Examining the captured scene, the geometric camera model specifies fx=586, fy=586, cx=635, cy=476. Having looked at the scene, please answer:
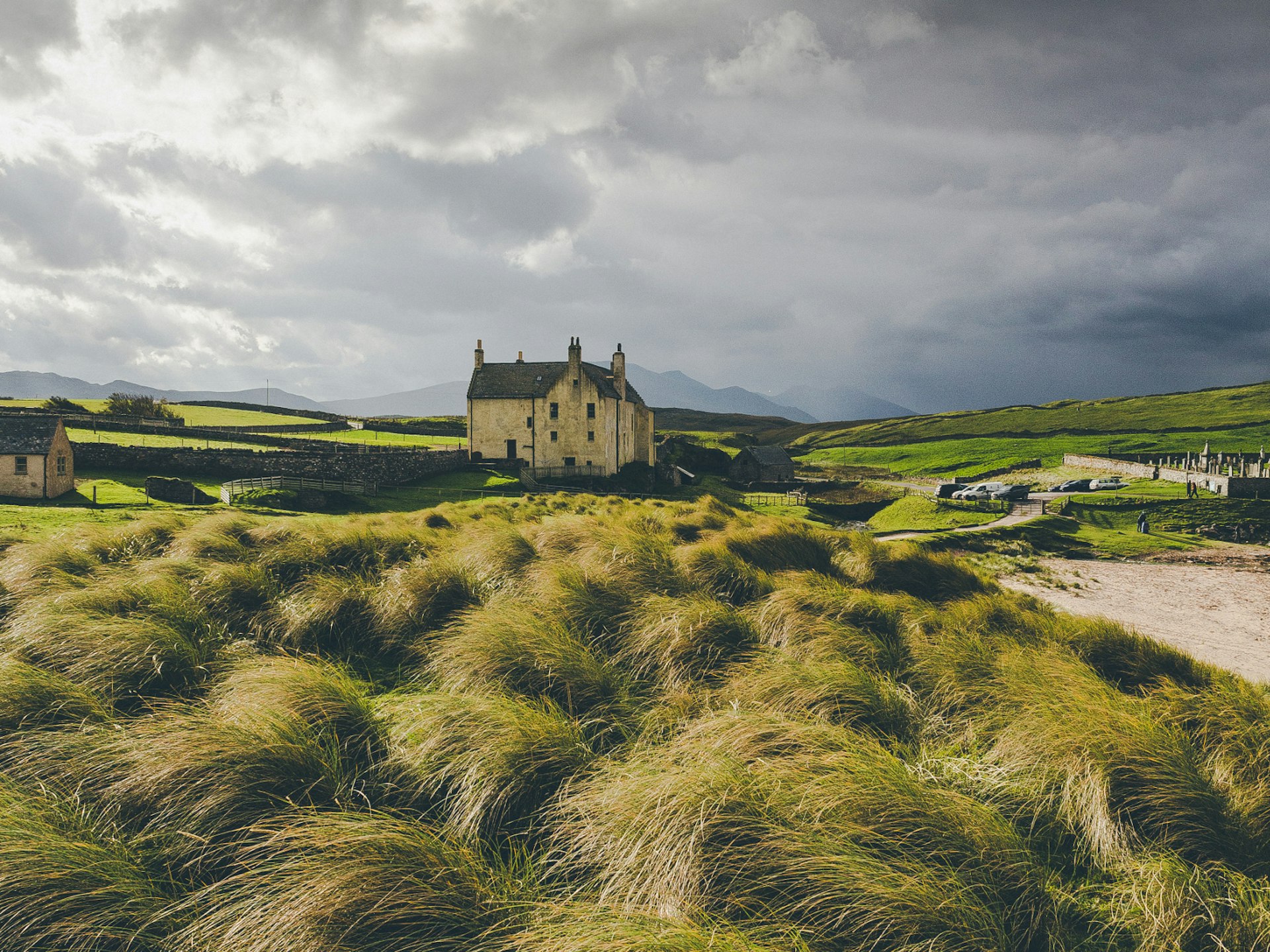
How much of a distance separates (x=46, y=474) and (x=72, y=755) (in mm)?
30342

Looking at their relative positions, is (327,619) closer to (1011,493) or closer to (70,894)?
(70,894)

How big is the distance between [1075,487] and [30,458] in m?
63.4

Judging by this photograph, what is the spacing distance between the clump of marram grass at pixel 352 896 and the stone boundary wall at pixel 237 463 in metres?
31.8

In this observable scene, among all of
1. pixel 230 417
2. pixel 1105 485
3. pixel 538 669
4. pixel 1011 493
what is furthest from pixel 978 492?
pixel 230 417

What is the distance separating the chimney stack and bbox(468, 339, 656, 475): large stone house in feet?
8.58

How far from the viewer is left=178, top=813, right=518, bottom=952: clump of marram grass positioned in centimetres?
270

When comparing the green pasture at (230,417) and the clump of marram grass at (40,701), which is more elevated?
the green pasture at (230,417)

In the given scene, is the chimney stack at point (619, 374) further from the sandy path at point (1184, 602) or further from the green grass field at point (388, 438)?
the sandy path at point (1184, 602)

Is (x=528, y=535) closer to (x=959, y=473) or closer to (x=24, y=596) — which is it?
(x=24, y=596)

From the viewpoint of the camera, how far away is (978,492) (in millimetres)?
44812

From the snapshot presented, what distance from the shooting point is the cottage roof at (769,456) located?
194 feet

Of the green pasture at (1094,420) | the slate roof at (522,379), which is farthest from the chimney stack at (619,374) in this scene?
the green pasture at (1094,420)

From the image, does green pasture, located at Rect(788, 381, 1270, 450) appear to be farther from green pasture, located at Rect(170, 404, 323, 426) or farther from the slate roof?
green pasture, located at Rect(170, 404, 323, 426)

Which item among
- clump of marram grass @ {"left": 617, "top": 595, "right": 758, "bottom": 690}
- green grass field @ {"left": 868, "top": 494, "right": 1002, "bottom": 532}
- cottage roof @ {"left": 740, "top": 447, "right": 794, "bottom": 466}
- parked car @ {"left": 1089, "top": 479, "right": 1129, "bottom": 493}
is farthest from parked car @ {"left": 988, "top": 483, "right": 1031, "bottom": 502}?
clump of marram grass @ {"left": 617, "top": 595, "right": 758, "bottom": 690}
